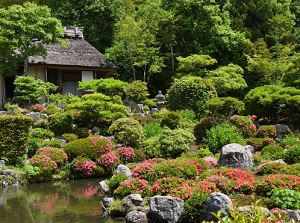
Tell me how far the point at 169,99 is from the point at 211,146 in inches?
255

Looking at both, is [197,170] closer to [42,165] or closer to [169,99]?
[42,165]

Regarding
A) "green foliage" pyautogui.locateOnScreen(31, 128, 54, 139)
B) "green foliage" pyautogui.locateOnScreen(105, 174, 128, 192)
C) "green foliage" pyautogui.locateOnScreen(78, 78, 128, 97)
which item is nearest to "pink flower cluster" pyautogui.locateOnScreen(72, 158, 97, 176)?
"green foliage" pyautogui.locateOnScreen(31, 128, 54, 139)

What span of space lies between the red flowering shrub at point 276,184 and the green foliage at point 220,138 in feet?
21.8

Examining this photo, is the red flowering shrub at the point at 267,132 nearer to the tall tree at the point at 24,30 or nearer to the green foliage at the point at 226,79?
the green foliage at the point at 226,79

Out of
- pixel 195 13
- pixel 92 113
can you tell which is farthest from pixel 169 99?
pixel 195 13

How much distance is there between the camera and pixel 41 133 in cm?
1814

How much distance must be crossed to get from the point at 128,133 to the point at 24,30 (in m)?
9.70

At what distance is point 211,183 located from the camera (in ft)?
32.0

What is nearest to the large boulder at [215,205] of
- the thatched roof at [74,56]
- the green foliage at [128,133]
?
the green foliage at [128,133]

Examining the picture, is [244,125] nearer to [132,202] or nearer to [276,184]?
[276,184]

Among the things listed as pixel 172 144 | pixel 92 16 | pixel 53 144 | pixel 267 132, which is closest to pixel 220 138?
pixel 172 144

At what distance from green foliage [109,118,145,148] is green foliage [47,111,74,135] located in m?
2.49

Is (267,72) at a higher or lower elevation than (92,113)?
higher

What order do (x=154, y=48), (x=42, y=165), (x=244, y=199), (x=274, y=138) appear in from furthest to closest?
(x=154, y=48) → (x=274, y=138) → (x=42, y=165) → (x=244, y=199)
